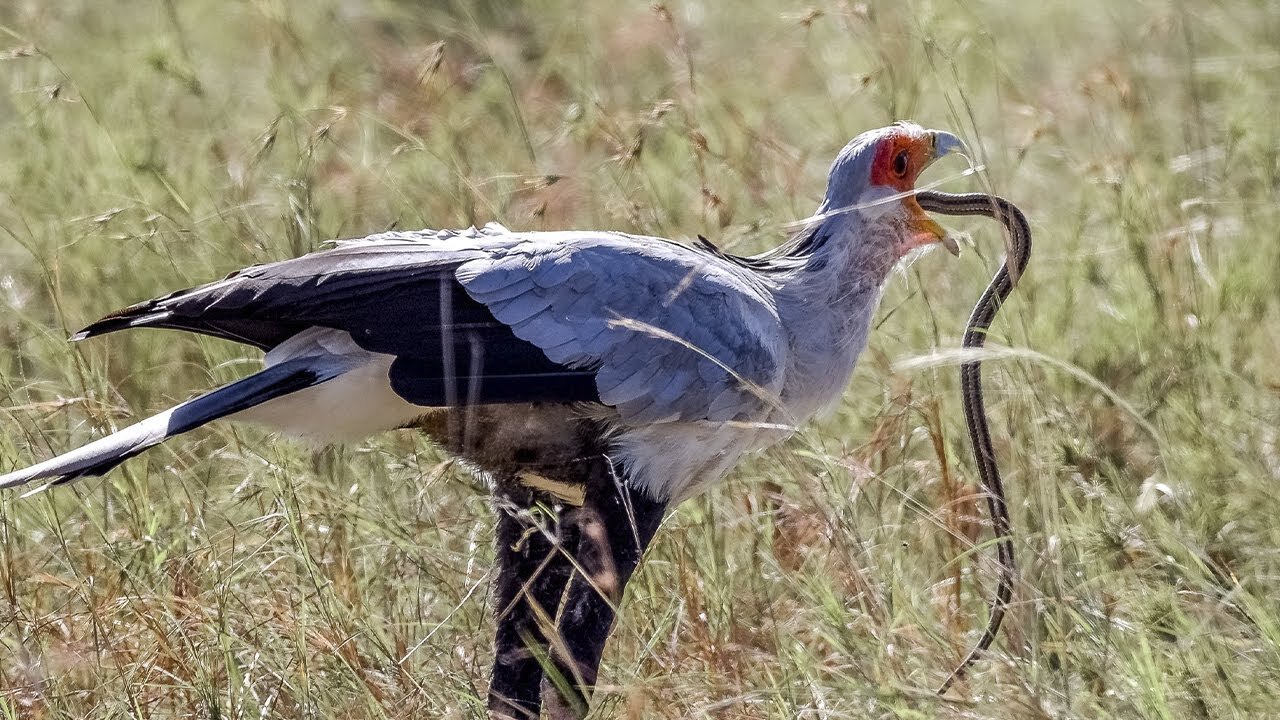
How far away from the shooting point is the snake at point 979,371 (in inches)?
113

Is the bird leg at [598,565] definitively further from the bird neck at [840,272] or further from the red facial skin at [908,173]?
the red facial skin at [908,173]

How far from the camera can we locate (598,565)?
3.20 metres

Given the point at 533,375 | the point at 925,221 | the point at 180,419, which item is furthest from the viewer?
the point at 925,221

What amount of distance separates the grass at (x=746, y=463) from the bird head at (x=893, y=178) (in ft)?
0.54

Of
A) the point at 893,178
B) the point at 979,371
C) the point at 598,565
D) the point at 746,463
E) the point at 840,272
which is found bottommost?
the point at 746,463

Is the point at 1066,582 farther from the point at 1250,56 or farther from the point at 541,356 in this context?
the point at 1250,56

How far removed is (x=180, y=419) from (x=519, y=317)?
0.67m

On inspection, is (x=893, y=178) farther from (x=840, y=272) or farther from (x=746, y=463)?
(x=746, y=463)

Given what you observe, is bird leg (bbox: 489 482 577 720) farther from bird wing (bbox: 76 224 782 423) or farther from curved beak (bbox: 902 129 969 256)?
curved beak (bbox: 902 129 969 256)

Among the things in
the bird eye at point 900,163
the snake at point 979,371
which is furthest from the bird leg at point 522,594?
Result: the bird eye at point 900,163

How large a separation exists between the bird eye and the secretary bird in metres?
0.47

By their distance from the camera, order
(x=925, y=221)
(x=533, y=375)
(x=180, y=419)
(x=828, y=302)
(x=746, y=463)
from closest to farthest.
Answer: (x=180, y=419)
(x=533, y=375)
(x=828, y=302)
(x=925, y=221)
(x=746, y=463)

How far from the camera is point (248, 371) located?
4.14m

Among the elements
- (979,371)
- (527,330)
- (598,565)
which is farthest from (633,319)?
(979,371)
